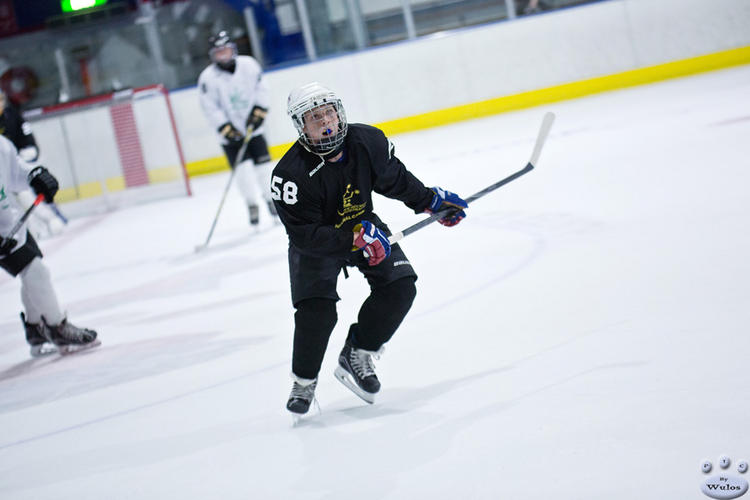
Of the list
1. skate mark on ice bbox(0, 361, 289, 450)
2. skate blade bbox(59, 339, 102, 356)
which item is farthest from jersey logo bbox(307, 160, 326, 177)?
skate blade bbox(59, 339, 102, 356)

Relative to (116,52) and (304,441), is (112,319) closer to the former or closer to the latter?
(304,441)

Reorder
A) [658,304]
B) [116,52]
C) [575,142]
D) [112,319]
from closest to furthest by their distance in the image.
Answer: [658,304] < [112,319] < [575,142] < [116,52]

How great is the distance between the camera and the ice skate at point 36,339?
4.01m

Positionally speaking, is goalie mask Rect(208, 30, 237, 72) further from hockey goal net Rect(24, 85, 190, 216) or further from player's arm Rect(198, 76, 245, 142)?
hockey goal net Rect(24, 85, 190, 216)

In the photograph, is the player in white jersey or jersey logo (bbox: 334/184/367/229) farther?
the player in white jersey

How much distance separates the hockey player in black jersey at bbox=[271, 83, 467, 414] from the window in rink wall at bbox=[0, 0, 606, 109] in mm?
8019

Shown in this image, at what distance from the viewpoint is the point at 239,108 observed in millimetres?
6473

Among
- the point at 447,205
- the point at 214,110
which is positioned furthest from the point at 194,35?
the point at 447,205

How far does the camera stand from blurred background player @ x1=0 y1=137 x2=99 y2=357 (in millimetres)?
3764

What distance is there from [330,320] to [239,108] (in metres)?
4.18

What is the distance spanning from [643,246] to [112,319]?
2.59 m

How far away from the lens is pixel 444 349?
2973 millimetres

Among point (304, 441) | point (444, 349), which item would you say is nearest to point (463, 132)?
point (444, 349)

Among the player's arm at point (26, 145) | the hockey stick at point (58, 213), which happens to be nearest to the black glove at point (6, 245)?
the player's arm at point (26, 145)
